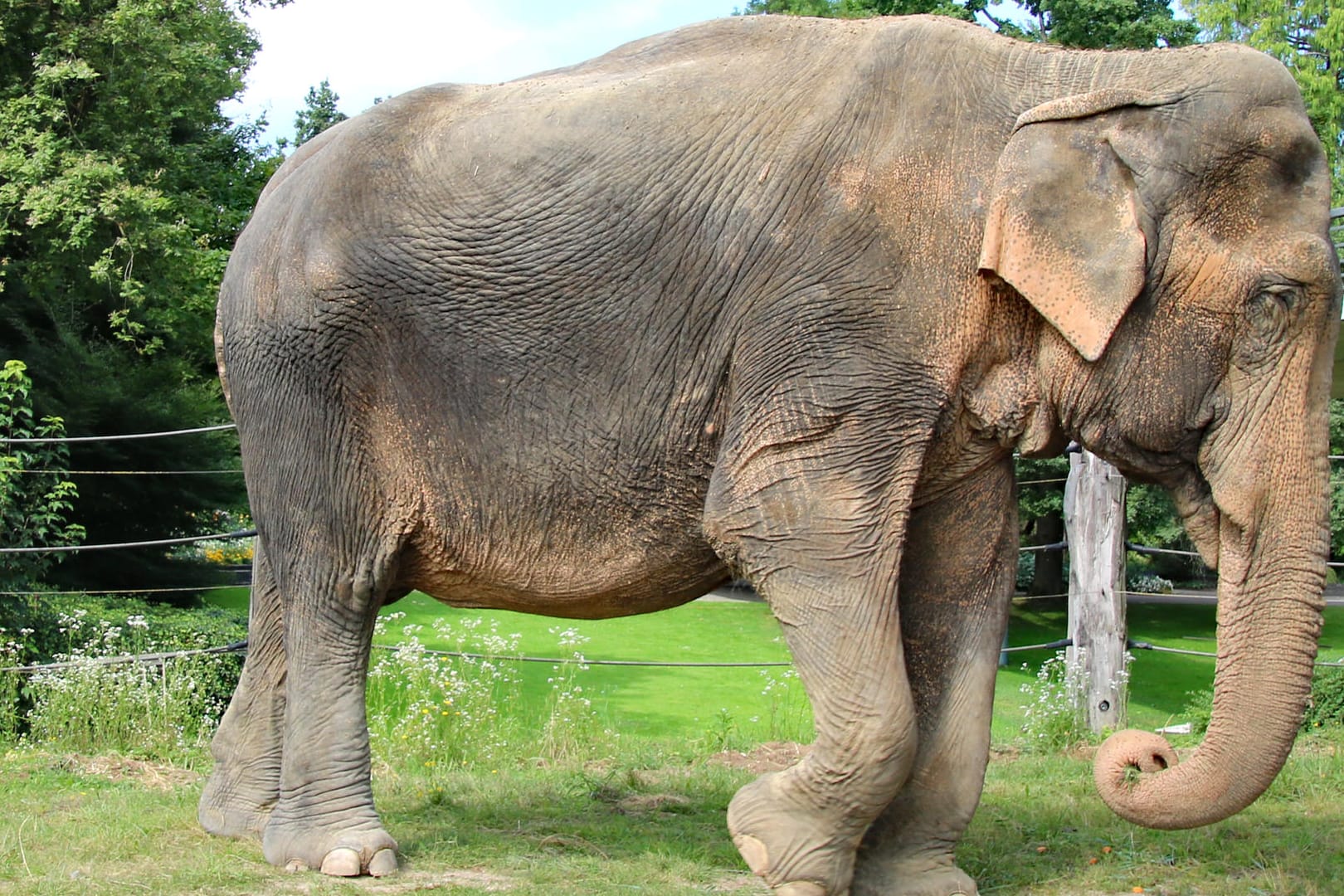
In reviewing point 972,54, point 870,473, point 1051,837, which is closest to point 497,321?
point 870,473

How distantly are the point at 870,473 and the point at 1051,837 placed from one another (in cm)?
216

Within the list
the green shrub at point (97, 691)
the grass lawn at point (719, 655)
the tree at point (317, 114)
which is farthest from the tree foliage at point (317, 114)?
the green shrub at point (97, 691)

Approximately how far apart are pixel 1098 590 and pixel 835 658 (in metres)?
4.63

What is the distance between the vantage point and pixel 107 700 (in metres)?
8.08

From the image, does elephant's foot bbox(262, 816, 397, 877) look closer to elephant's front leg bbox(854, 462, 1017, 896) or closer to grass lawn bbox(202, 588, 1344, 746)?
elephant's front leg bbox(854, 462, 1017, 896)

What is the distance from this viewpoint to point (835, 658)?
440 cm

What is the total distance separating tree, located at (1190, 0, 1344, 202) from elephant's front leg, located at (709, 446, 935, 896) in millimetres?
19536

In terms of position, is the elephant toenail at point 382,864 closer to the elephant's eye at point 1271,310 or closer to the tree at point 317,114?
the elephant's eye at point 1271,310

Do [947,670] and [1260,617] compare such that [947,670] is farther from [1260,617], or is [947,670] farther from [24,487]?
[24,487]

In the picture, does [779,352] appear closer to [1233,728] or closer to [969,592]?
[969,592]

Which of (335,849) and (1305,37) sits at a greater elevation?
(1305,37)

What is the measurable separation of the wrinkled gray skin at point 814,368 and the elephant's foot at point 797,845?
1 centimetres

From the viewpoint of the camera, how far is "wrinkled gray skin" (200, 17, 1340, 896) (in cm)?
428

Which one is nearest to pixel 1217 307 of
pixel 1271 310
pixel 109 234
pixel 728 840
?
pixel 1271 310
